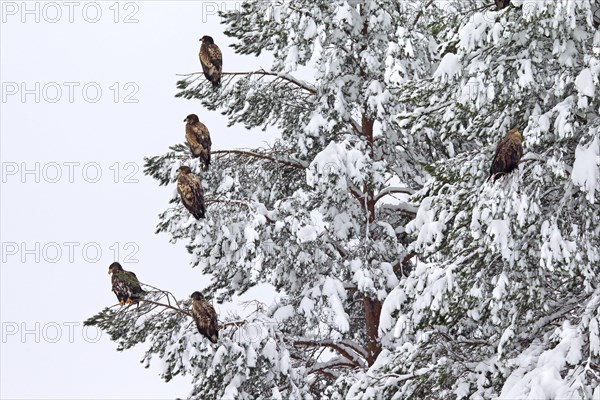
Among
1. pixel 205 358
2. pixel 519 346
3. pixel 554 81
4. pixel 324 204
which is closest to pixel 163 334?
pixel 205 358

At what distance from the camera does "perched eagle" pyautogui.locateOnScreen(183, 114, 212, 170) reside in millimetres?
12227

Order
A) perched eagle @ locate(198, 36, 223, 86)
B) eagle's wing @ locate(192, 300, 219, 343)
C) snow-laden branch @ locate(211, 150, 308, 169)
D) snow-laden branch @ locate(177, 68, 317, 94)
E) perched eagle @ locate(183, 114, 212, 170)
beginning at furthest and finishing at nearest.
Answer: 1. snow-laden branch @ locate(177, 68, 317, 94)
2. snow-laden branch @ locate(211, 150, 308, 169)
3. perched eagle @ locate(198, 36, 223, 86)
4. perched eagle @ locate(183, 114, 212, 170)
5. eagle's wing @ locate(192, 300, 219, 343)

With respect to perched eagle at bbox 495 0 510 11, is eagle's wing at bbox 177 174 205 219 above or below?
below

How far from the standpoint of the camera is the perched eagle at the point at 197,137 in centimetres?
1223

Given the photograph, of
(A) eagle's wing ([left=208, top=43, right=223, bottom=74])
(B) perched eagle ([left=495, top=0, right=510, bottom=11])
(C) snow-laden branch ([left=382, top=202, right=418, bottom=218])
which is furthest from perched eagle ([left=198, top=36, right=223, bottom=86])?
(B) perched eagle ([left=495, top=0, right=510, bottom=11])

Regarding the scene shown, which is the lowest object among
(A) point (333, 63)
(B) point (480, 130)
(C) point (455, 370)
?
(C) point (455, 370)

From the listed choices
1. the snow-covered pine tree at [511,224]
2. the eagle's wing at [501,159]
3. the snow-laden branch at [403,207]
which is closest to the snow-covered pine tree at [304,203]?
the snow-laden branch at [403,207]

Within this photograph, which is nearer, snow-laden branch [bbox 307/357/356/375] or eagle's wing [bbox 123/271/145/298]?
eagle's wing [bbox 123/271/145/298]

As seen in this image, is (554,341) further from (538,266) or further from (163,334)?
(163,334)

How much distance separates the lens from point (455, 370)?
29.3ft

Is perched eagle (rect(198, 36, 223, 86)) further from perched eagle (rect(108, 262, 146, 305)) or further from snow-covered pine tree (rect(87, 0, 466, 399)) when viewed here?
perched eagle (rect(108, 262, 146, 305))

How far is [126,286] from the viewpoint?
1109 centimetres

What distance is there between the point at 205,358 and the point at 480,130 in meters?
4.83

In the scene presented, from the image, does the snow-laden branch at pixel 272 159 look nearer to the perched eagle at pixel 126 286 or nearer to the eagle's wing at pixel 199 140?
the eagle's wing at pixel 199 140
